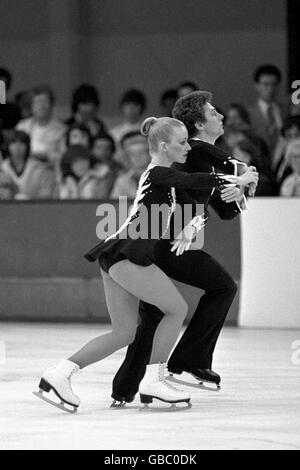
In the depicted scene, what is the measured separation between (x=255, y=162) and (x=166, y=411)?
553cm

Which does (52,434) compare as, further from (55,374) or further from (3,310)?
(3,310)

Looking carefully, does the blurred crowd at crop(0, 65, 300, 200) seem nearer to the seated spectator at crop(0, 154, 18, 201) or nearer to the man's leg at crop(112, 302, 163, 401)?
the seated spectator at crop(0, 154, 18, 201)

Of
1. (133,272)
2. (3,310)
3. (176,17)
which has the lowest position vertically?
(3,310)

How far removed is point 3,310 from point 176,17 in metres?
5.02

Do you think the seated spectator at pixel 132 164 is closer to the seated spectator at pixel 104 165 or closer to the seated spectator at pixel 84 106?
the seated spectator at pixel 104 165

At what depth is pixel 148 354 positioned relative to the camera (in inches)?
279

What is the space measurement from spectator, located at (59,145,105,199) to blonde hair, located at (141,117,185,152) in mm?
6139

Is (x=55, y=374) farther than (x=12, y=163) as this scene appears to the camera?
No

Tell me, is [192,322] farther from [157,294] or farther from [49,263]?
[49,263]

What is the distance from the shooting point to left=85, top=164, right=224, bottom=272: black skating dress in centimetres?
688

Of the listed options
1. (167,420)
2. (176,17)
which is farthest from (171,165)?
(176,17)

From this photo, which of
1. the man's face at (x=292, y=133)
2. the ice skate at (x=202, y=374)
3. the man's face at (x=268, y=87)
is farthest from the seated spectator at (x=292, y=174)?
the ice skate at (x=202, y=374)

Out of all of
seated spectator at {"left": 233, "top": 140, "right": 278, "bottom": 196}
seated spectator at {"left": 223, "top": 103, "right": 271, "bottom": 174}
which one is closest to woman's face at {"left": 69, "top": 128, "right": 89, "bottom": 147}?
seated spectator at {"left": 223, "top": 103, "right": 271, "bottom": 174}

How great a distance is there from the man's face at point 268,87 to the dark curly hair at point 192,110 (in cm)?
546
